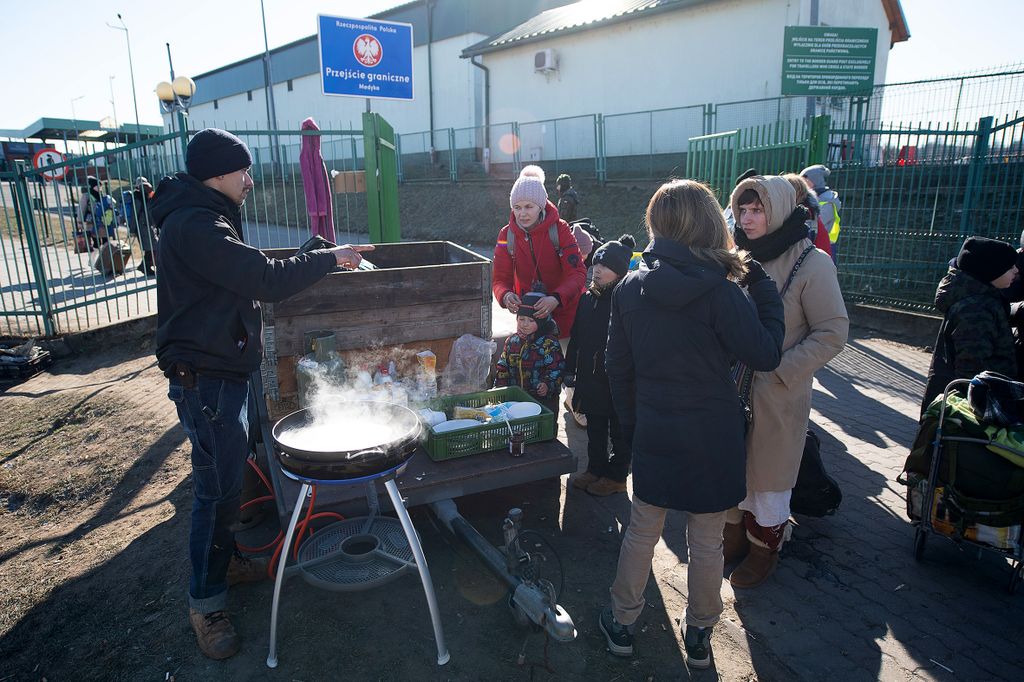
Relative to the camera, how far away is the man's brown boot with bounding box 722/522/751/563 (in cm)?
338

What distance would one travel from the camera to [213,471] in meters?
2.70

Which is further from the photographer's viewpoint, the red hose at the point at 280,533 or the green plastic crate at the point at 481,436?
the green plastic crate at the point at 481,436

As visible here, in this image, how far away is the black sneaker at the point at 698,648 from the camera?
2611 mm

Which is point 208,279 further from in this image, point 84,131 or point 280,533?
point 84,131

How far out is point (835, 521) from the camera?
12.5ft

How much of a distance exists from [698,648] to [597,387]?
5.80 feet

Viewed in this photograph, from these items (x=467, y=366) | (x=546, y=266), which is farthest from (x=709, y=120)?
(x=467, y=366)

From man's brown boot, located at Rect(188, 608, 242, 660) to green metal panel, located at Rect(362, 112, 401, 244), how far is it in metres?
5.04

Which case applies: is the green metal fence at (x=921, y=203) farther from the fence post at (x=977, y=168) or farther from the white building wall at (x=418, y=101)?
the white building wall at (x=418, y=101)

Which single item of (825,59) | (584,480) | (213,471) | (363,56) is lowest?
(584,480)

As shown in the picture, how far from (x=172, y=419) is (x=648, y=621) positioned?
4623 millimetres

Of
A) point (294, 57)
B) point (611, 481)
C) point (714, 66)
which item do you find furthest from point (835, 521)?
point (294, 57)

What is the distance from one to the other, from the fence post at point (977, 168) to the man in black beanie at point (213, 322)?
29.3ft

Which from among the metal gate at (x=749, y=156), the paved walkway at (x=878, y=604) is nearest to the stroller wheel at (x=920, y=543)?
the paved walkway at (x=878, y=604)
